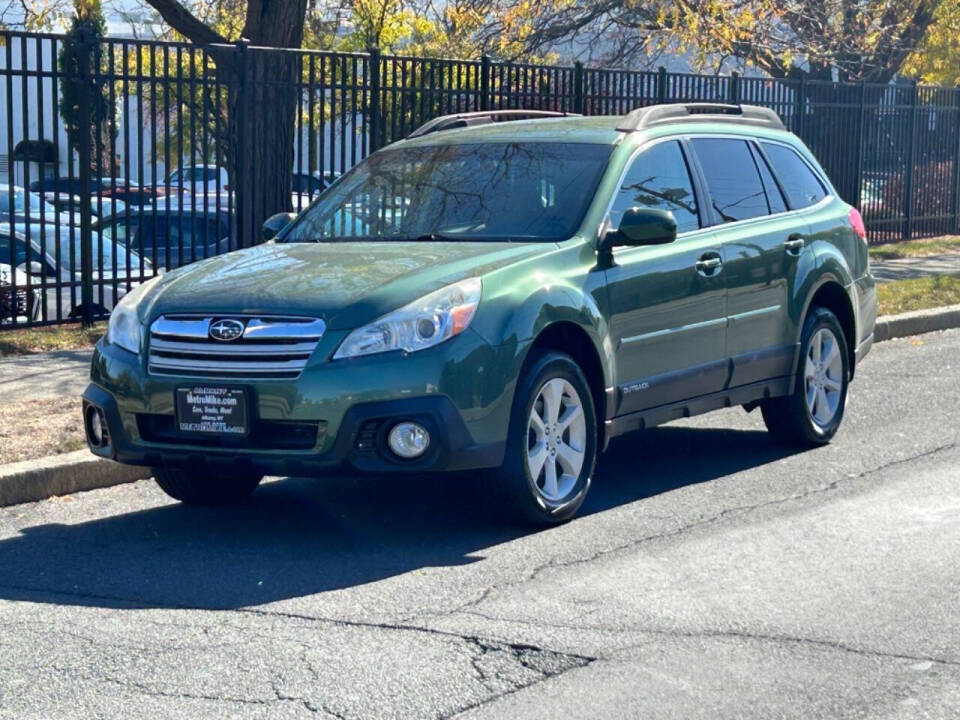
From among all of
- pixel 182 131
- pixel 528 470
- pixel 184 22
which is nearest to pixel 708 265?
pixel 528 470

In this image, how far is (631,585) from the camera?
5984 mm

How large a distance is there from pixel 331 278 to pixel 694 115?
104 inches

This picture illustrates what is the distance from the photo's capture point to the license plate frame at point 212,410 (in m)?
6.46

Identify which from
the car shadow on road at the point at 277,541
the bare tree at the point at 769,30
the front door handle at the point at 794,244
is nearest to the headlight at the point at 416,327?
the car shadow on road at the point at 277,541

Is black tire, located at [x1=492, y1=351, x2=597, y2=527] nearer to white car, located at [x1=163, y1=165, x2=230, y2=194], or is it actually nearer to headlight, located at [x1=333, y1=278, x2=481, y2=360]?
headlight, located at [x1=333, y1=278, x2=481, y2=360]

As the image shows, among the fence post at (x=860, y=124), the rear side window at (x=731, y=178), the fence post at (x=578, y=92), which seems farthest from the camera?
the fence post at (x=860, y=124)

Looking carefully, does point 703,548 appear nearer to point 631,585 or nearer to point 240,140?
point 631,585

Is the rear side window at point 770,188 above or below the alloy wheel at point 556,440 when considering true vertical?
above

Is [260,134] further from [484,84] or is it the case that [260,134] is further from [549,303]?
[549,303]

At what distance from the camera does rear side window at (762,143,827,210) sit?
8953 millimetres

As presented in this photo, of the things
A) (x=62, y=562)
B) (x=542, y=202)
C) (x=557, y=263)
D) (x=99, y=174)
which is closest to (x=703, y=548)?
(x=557, y=263)

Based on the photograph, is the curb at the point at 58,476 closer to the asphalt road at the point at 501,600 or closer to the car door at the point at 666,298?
the asphalt road at the point at 501,600

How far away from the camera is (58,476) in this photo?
7723mm

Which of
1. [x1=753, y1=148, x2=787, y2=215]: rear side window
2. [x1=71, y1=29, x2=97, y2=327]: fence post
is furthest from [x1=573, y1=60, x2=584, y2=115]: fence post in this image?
[x1=753, y1=148, x2=787, y2=215]: rear side window
